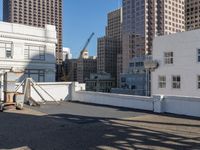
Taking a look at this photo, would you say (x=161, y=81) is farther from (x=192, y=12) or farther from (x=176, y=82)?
(x=192, y=12)

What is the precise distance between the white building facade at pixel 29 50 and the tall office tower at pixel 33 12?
76.5m

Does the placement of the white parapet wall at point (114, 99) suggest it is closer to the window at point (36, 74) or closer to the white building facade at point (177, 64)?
the white building facade at point (177, 64)

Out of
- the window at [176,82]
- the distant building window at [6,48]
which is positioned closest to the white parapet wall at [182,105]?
the window at [176,82]

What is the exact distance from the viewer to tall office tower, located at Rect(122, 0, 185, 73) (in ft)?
543

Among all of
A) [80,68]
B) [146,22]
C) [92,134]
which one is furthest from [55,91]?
[80,68]

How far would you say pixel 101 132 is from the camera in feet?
39.1

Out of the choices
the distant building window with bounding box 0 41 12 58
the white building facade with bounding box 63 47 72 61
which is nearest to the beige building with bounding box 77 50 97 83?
the white building facade with bounding box 63 47 72 61

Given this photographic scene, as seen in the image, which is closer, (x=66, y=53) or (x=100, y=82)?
(x=100, y=82)

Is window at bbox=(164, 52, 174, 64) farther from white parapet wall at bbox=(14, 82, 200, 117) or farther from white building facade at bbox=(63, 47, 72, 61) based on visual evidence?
white building facade at bbox=(63, 47, 72, 61)

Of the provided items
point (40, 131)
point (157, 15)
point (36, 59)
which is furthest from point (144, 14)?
point (40, 131)

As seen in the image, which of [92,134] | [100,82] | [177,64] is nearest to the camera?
[92,134]

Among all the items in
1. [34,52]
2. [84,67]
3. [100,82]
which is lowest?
[100,82]

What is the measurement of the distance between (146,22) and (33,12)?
2798 inches

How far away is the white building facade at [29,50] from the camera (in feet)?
133
